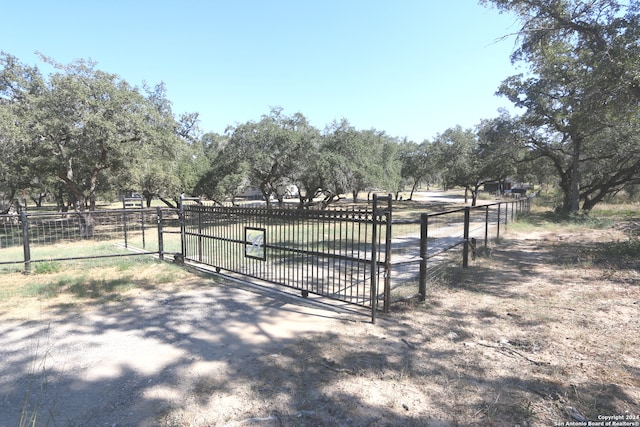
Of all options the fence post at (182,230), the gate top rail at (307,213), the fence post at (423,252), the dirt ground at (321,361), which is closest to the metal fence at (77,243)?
the fence post at (182,230)

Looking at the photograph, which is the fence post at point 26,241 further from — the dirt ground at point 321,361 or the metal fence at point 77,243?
the dirt ground at point 321,361

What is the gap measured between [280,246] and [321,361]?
103 inches

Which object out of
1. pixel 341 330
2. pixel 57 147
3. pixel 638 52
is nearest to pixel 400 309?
pixel 341 330

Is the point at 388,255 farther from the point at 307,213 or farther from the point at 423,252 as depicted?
the point at 307,213

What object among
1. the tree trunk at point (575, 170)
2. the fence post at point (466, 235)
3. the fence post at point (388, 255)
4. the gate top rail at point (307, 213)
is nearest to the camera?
the fence post at point (388, 255)

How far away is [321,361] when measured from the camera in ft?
11.4

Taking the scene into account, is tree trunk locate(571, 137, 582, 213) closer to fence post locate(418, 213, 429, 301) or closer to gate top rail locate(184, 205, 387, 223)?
fence post locate(418, 213, 429, 301)

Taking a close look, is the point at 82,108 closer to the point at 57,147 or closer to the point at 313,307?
the point at 57,147

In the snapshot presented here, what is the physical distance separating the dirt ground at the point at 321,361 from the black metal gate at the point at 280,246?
1.92 ft

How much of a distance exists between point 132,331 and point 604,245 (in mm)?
12306

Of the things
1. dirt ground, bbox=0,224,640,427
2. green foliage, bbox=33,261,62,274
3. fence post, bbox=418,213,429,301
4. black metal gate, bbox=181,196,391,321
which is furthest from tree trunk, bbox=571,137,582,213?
green foliage, bbox=33,261,62,274

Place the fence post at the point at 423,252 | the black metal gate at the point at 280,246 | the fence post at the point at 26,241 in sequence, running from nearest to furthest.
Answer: the black metal gate at the point at 280,246 → the fence post at the point at 423,252 → the fence post at the point at 26,241

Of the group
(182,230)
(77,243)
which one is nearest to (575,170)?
(182,230)

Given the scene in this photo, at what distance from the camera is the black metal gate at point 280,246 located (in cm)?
496
